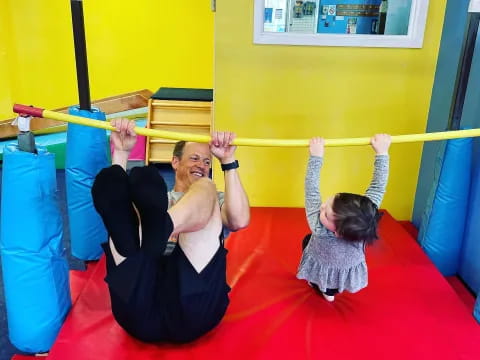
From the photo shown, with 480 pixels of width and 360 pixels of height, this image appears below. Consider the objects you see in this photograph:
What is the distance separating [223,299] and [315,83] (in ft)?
5.82

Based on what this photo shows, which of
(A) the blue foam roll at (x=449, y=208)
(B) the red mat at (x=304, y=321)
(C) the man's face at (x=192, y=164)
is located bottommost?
(B) the red mat at (x=304, y=321)

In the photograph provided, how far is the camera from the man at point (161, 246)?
1408 mm

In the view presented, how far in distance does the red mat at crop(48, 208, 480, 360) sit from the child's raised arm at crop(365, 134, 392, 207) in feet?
1.73

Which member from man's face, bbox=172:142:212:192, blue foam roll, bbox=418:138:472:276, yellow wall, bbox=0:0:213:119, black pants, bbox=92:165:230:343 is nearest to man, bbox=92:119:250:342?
black pants, bbox=92:165:230:343

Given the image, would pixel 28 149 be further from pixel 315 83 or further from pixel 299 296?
pixel 315 83

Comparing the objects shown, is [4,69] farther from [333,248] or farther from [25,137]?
[333,248]

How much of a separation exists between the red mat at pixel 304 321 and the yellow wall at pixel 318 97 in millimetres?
842

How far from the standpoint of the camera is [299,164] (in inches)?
124

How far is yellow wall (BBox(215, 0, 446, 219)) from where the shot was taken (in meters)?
2.89

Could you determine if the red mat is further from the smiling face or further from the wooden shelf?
the wooden shelf

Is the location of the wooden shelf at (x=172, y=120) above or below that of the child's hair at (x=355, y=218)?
below

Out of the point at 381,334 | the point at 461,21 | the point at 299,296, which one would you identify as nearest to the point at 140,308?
the point at 299,296

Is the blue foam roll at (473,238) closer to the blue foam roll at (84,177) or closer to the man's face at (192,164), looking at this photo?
the man's face at (192,164)

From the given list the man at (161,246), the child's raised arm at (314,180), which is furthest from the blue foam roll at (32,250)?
the child's raised arm at (314,180)
